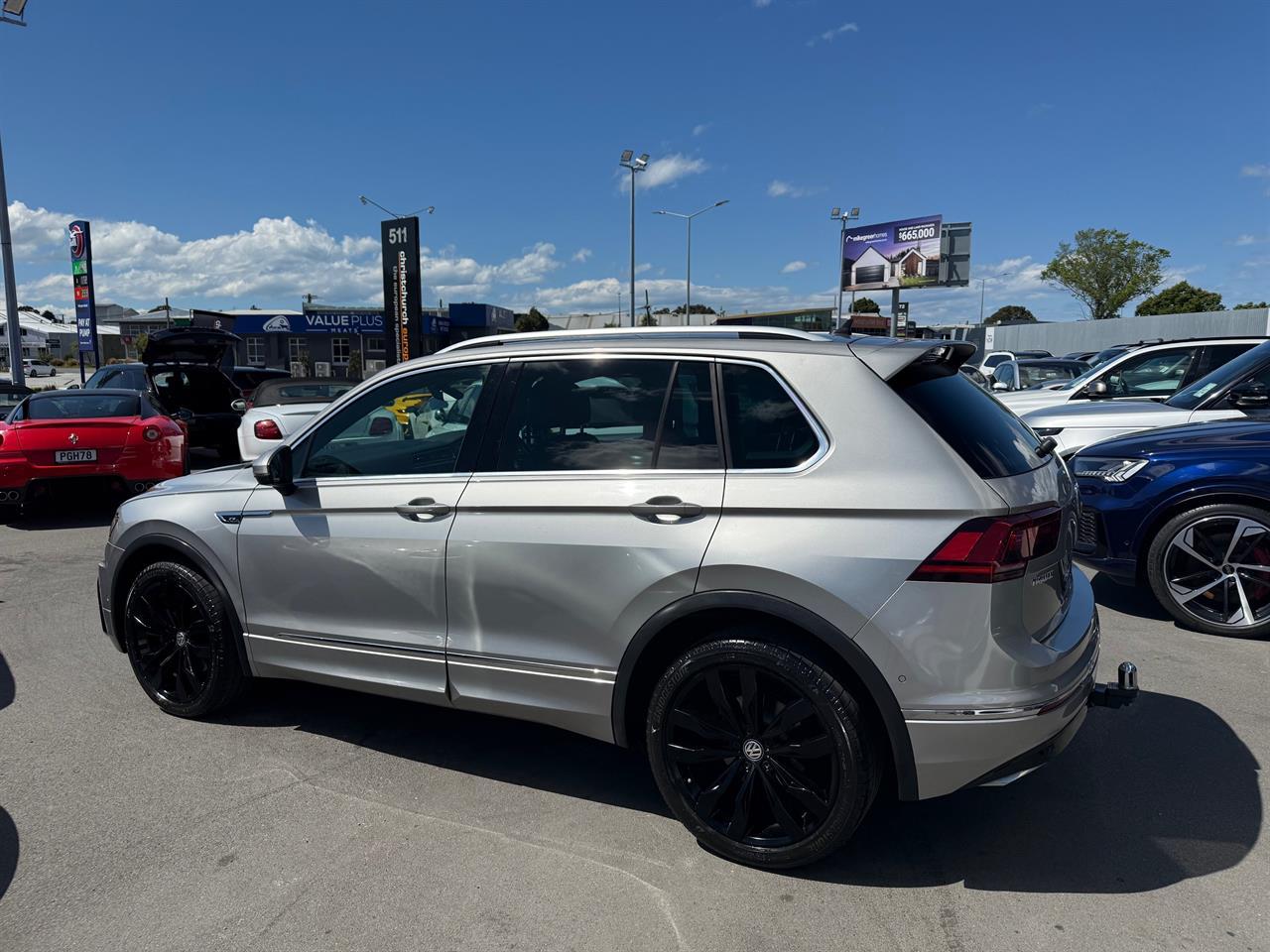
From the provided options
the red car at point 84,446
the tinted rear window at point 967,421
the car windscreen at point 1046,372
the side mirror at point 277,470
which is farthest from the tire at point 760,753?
the car windscreen at point 1046,372

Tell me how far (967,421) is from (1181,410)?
5423 millimetres

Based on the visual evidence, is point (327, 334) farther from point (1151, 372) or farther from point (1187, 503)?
point (1187, 503)

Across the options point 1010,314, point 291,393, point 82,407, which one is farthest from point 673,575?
point 1010,314

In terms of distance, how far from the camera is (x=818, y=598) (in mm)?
2662

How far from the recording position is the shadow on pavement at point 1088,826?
289 cm

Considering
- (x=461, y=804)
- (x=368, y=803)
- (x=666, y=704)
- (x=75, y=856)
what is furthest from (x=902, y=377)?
(x=75, y=856)

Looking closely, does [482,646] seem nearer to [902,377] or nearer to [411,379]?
[411,379]

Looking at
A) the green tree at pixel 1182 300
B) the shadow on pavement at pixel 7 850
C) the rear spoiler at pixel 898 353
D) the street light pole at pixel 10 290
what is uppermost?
the green tree at pixel 1182 300

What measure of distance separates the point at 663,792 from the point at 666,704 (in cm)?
35

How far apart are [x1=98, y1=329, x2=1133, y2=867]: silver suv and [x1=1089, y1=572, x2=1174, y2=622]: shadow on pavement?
2906mm

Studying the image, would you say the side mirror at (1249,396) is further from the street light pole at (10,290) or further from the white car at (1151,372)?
the street light pole at (10,290)

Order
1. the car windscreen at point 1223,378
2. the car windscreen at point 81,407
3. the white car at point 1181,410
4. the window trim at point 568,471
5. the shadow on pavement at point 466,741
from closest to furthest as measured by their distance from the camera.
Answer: the window trim at point 568,471 < the shadow on pavement at point 466,741 < the white car at point 1181,410 < the car windscreen at point 1223,378 < the car windscreen at point 81,407

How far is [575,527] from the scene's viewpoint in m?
3.03

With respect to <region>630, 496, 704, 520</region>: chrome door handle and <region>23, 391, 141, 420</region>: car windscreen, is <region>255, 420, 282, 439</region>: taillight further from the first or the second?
<region>630, 496, 704, 520</region>: chrome door handle
